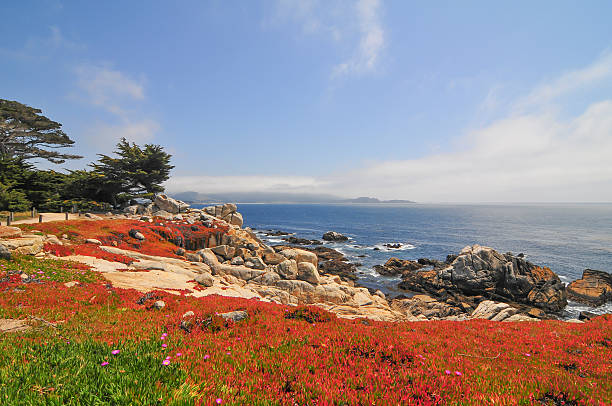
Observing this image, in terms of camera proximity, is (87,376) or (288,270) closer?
(87,376)

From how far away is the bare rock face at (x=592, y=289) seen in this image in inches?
1246

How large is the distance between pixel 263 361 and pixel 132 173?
54873mm

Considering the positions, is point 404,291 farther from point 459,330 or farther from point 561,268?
point 561,268

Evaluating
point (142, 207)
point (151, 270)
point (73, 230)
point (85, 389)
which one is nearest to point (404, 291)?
point (151, 270)

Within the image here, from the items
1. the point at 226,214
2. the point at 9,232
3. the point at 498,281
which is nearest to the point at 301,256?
the point at 226,214

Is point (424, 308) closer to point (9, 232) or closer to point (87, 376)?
point (87, 376)

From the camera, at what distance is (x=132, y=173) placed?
48.2 meters

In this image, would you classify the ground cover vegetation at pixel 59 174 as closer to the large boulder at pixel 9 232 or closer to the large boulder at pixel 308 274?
the large boulder at pixel 9 232

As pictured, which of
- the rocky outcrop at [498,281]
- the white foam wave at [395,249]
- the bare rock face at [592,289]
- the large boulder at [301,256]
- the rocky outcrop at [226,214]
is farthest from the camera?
the white foam wave at [395,249]

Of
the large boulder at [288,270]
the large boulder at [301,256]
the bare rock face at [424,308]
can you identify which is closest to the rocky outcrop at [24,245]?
the large boulder at [288,270]

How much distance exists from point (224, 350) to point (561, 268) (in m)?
63.6

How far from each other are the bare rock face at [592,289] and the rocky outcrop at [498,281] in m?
3.55

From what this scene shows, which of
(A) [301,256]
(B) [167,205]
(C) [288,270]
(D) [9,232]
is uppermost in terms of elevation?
(B) [167,205]

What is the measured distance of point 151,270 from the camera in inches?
778
